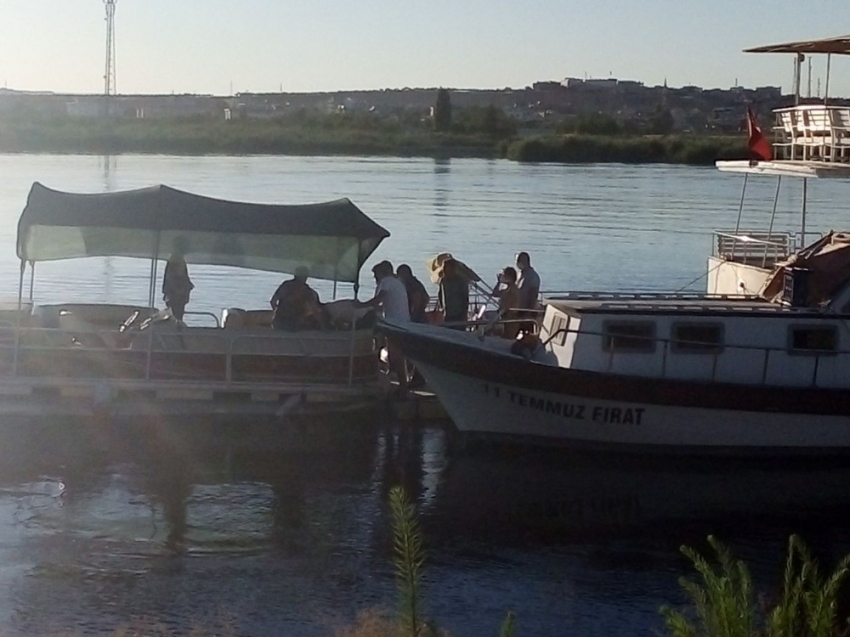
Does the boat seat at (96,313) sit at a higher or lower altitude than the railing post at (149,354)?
higher

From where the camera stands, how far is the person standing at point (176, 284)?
55.9 feet

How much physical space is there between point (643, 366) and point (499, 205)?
148 ft

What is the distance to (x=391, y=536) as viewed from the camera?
40.9 ft

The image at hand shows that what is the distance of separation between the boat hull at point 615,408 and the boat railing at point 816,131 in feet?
13.3

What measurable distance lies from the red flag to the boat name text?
16.5ft

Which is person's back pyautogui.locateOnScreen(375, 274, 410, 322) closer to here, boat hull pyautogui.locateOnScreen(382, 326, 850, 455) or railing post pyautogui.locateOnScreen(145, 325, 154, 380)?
boat hull pyautogui.locateOnScreen(382, 326, 850, 455)

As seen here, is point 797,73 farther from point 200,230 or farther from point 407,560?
point 407,560

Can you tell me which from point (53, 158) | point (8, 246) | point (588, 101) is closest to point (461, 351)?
point (8, 246)

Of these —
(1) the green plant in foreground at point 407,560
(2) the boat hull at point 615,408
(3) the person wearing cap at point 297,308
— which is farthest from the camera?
(3) the person wearing cap at point 297,308

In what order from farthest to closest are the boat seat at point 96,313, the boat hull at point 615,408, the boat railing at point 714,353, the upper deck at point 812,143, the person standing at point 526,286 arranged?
the person standing at point 526,286 < the upper deck at point 812,143 < the boat seat at point 96,313 < the boat railing at point 714,353 < the boat hull at point 615,408

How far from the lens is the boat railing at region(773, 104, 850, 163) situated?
17.7 metres

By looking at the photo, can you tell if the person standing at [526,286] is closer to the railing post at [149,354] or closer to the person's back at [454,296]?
the person's back at [454,296]

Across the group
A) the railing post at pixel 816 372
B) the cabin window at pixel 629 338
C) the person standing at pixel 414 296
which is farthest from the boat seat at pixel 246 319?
the railing post at pixel 816 372

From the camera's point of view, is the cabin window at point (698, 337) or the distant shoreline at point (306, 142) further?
the distant shoreline at point (306, 142)
